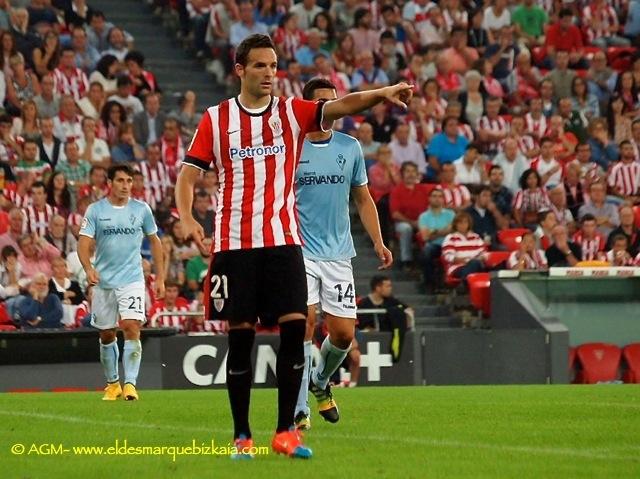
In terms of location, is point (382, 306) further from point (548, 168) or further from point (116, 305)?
point (116, 305)

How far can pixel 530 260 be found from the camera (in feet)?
68.6

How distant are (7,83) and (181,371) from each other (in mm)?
5059

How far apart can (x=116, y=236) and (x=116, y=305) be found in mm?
640

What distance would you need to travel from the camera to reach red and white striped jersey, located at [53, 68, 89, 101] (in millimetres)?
21781

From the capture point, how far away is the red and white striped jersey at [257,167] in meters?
8.68

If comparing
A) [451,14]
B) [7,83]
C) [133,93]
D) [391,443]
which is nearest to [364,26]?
[451,14]

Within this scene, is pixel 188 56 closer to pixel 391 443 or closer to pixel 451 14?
pixel 451 14

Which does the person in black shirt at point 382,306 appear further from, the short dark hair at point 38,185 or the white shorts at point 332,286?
the white shorts at point 332,286

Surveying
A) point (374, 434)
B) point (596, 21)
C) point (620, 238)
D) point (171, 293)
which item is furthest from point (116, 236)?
point (596, 21)

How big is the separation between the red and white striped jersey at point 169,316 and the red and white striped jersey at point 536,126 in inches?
283

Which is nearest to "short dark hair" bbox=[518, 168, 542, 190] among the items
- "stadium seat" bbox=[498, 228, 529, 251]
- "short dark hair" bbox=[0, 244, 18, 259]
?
"stadium seat" bbox=[498, 228, 529, 251]

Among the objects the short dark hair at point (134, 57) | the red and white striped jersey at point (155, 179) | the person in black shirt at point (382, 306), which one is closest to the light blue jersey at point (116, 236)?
the person in black shirt at point (382, 306)

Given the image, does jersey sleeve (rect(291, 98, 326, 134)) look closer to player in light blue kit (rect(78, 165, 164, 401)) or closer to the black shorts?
the black shorts

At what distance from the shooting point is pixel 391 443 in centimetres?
945
